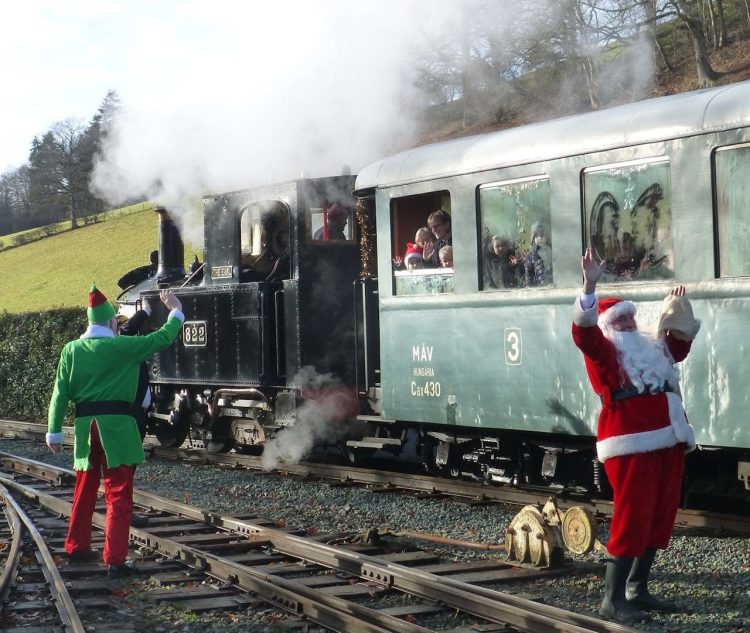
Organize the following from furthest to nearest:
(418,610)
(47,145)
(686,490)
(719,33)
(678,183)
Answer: (47,145)
(719,33)
(686,490)
(678,183)
(418,610)

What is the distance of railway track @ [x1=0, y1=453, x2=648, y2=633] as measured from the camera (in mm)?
5340

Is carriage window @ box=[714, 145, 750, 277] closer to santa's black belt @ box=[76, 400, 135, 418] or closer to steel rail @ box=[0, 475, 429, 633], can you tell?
steel rail @ box=[0, 475, 429, 633]

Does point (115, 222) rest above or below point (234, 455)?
above

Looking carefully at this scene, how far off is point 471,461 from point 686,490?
2.28 m

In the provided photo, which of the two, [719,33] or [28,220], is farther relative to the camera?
[28,220]

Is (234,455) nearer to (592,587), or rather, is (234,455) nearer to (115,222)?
(592,587)

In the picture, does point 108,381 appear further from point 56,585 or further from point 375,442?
point 375,442

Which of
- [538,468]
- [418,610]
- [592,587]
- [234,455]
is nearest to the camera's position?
[418,610]

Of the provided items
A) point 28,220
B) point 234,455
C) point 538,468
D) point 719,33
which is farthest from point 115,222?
point 538,468

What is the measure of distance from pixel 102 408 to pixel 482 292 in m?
3.20

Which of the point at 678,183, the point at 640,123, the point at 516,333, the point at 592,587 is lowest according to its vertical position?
the point at 592,587

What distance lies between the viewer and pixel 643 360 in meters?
5.23

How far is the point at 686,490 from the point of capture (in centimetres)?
790

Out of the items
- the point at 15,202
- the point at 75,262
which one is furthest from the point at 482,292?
the point at 15,202
